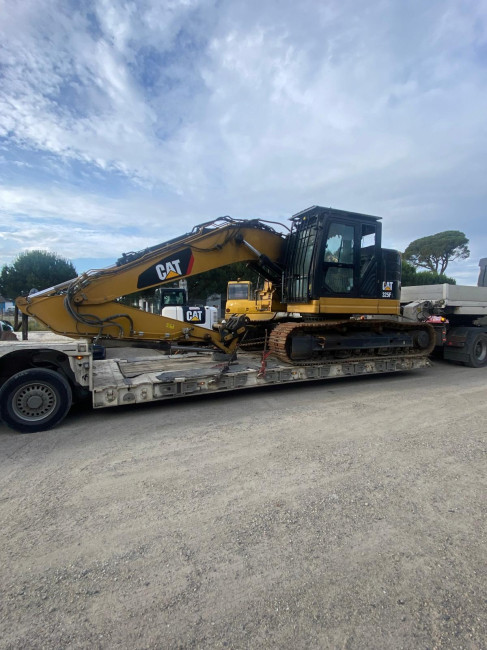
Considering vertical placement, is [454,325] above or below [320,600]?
above

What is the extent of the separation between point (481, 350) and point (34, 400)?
35.5ft

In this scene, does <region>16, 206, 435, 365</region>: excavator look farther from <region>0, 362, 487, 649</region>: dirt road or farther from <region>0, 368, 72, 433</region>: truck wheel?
<region>0, 362, 487, 649</region>: dirt road

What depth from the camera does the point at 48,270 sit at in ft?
109

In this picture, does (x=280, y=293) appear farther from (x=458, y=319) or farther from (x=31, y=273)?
(x=31, y=273)

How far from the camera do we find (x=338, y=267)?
22.5 ft

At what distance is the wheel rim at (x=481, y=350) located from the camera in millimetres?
9836

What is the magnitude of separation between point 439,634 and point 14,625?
2242 mm

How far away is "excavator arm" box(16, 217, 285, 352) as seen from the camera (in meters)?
5.32

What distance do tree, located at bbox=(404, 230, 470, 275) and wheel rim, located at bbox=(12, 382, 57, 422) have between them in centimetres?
5082

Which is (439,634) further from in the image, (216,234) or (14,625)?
(216,234)

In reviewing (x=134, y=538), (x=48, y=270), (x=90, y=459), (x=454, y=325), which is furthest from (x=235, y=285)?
(x=48, y=270)

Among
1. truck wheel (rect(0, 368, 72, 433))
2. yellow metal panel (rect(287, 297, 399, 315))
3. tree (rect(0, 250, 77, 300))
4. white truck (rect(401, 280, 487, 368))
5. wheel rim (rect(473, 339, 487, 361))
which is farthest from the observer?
tree (rect(0, 250, 77, 300))

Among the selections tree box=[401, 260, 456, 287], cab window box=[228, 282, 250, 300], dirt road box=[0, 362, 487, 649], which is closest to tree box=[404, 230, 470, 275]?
tree box=[401, 260, 456, 287]

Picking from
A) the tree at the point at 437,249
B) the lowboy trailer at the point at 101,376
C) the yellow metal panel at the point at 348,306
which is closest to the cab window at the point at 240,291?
the yellow metal panel at the point at 348,306
